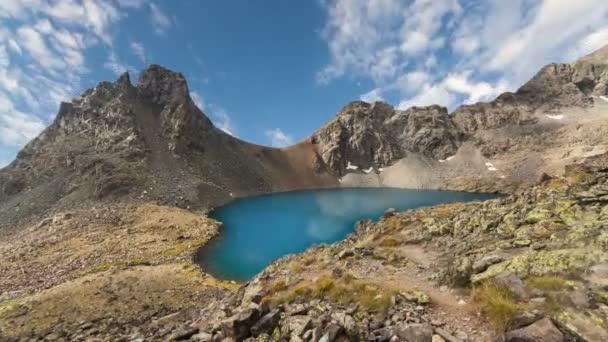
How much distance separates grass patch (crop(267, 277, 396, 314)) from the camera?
1066 cm

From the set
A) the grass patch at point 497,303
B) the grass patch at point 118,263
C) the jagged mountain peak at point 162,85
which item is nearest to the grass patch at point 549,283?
the grass patch at point 497,303

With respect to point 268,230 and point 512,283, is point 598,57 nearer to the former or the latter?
point 268,230

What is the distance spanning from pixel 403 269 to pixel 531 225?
6.72 metres

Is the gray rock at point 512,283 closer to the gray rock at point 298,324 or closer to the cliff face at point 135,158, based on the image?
the gray rock at point 298,324

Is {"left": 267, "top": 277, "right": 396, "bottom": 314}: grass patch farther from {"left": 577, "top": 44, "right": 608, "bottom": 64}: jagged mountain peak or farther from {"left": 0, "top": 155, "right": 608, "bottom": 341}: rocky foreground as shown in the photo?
{"left": 577, "top": 44, "right": 608, "bottom": 64}: jagged mountain peak

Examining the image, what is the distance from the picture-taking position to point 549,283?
338 inches

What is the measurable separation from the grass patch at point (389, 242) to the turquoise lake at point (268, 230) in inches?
596

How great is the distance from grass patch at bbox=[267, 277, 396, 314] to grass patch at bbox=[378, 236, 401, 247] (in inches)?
331

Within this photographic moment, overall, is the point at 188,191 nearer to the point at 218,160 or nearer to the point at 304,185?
the point at 218,160

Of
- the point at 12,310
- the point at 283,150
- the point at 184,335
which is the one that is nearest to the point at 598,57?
the point at 283,150

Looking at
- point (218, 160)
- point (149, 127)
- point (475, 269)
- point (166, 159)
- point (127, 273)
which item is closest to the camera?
point (475, 269)

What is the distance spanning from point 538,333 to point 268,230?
46959 millimetres

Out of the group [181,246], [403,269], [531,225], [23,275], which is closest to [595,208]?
[531,225]

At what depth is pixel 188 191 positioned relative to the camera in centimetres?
7375
